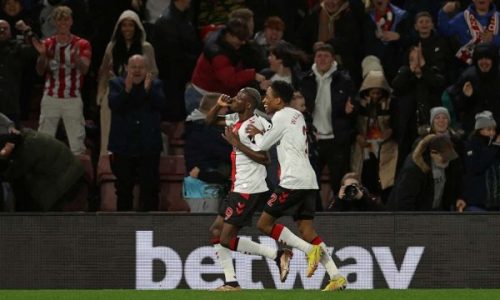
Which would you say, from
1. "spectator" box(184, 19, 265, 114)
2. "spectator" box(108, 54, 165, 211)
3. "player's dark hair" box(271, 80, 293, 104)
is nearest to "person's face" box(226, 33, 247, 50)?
"spectator" box(184, 19, 265, 114)

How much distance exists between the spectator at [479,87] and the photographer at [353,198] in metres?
1.73

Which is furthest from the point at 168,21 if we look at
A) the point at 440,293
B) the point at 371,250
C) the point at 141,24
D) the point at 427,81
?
the point at 440,293

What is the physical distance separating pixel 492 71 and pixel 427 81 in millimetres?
768

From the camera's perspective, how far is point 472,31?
16562 mm

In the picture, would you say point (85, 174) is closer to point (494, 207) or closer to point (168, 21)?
point (168, 21)

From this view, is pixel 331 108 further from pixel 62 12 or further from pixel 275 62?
pixel 62 12

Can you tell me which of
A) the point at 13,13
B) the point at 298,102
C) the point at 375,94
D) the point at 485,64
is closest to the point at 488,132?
the point at 485,64

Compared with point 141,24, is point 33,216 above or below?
below

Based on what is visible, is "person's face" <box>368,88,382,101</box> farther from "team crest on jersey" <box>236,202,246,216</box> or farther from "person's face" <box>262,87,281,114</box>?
"team crest on jersey" <box>236,202,246,216</box>

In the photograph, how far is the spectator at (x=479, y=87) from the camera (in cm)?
1573

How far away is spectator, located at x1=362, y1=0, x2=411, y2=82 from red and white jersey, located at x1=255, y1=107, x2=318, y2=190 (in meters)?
4.86

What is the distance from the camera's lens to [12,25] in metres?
16.6

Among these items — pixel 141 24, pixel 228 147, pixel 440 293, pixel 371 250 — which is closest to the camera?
pixel 440 293

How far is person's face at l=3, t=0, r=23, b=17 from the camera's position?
1661 cm
